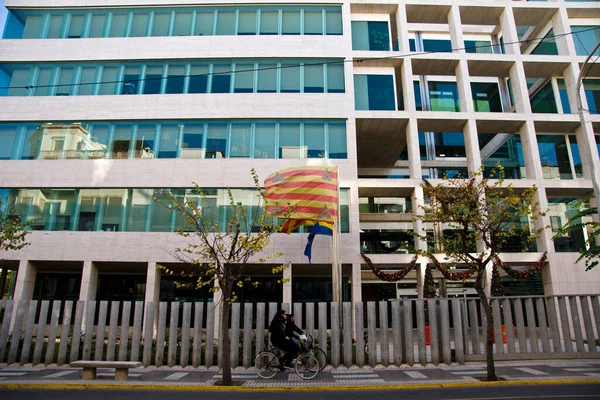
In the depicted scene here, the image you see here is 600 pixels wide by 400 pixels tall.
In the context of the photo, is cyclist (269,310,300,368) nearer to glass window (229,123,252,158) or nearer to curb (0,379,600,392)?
curb (0,379,600,392)

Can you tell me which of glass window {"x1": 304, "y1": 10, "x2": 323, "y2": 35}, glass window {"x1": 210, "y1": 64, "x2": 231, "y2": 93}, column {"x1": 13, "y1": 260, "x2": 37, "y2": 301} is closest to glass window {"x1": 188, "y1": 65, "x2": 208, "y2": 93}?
glass window {"x1": 210, "y1": 64, "x2": 231, "y2": 93}

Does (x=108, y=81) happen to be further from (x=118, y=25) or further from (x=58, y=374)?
(x=58, y=374)

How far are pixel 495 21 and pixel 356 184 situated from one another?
1566 centimetres

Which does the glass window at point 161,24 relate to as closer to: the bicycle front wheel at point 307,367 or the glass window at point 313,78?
the glass window at point 313,78

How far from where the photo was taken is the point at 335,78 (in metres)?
23.5

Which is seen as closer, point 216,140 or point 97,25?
point 216,140

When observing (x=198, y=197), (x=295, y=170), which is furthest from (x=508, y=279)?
(x=198, y=197)

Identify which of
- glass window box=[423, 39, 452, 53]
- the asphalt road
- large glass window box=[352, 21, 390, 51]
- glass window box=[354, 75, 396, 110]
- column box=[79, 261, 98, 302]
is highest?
glass window box=[423, 39, 452, 53]

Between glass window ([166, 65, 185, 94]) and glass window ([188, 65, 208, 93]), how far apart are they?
56 centimetres

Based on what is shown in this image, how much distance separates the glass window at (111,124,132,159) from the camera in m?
22.8

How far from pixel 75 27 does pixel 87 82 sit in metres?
4.26

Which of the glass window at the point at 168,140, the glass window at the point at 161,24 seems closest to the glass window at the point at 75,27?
the glass window at the point at 161,24

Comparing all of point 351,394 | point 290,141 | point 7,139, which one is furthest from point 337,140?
point 7,139

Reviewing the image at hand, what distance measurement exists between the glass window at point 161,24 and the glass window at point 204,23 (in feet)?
6.25
